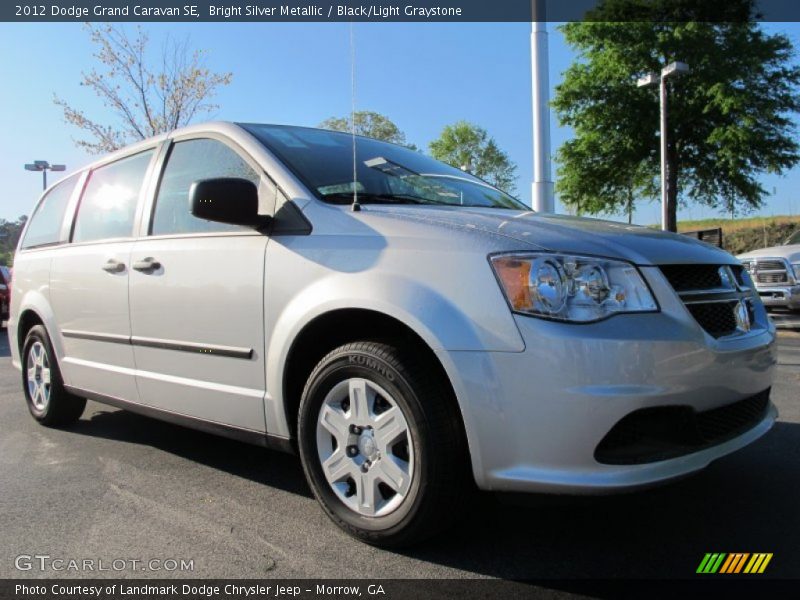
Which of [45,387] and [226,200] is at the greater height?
[226,200]

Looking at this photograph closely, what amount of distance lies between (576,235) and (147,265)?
7.12 feet

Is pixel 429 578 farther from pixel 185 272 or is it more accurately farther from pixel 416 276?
pixel 185 272

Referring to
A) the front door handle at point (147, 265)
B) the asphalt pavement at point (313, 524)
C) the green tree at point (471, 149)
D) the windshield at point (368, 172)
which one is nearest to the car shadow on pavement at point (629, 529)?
the asphalt pavement at point (313, 524)

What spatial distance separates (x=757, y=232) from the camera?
27.2 meters

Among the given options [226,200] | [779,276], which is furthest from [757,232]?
[226,200]

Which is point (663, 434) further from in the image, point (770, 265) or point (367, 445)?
point (770, 265)

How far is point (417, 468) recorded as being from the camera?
2.29 m

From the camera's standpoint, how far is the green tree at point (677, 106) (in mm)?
24016

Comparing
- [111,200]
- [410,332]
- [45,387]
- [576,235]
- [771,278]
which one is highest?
[111,200]

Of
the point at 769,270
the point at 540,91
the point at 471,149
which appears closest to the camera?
the point at 769,270

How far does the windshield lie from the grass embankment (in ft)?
77.9

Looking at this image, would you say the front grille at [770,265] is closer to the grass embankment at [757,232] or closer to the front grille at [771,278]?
the front grille at [771,278]

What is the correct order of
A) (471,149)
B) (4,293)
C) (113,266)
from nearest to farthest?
(113,266), (4,293), (471,149)

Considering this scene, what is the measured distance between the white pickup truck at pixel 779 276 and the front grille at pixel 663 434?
880 cm
